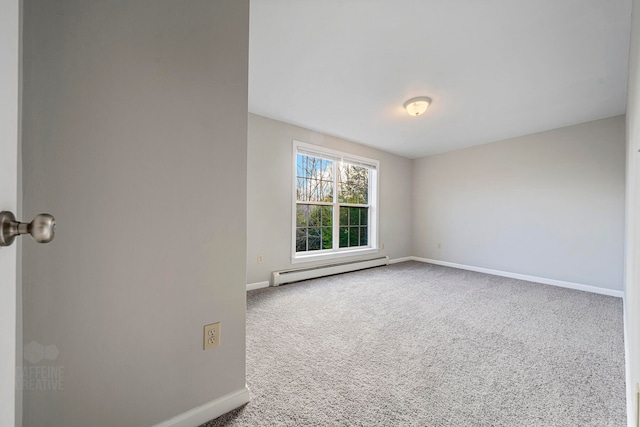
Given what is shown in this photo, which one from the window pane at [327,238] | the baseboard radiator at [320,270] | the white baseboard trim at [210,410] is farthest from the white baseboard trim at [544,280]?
the white baseboard trim at [210,410]

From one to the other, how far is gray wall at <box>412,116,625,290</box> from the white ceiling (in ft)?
1.50

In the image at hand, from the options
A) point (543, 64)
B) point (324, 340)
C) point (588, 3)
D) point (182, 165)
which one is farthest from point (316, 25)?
point (324, 340)

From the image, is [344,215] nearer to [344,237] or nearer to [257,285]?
[344,237]

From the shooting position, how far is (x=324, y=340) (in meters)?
2.04

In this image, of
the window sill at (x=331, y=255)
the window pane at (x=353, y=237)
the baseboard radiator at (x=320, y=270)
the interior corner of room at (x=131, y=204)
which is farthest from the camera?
the window pane at (x=353, y=237)

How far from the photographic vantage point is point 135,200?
1066 millimetres

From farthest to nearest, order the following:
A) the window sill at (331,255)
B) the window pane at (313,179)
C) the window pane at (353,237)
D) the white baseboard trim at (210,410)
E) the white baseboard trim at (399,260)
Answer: the white baseboard trim at (399,260)
the window pane at (353,237)
the window pane at (313,179)
the window sill at (331,255)
the white baseboard trim at (210,410)

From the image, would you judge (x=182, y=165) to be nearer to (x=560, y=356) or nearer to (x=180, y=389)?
(x=180, y=389)

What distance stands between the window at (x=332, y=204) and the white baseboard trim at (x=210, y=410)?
2427 mm

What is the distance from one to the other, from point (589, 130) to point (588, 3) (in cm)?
251

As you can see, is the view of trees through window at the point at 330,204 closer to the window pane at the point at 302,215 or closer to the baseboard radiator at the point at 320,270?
the window pane at the point at 302,215

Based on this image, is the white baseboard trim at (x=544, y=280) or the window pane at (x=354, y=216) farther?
the window pane at (x=354, y=216)

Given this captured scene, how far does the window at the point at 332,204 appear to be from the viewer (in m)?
3.95

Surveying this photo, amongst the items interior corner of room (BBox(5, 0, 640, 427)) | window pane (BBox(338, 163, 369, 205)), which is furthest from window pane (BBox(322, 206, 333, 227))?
interior corner of room (BBox(5, 0, 640, 427))
